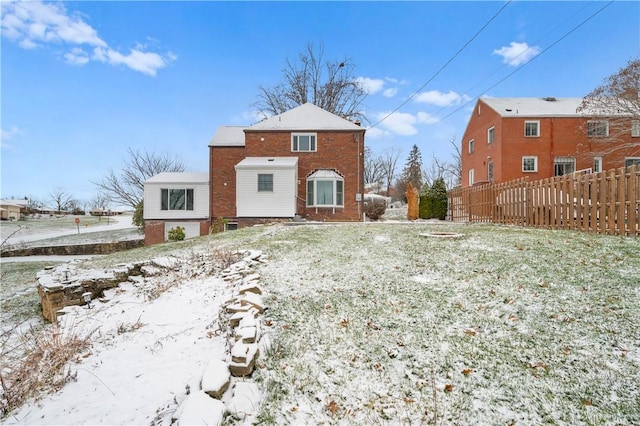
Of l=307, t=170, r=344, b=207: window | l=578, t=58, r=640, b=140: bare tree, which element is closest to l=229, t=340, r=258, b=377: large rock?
l=307, t=170, r=344, b=207: window

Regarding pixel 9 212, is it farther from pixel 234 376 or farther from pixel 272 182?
pixel 234 376

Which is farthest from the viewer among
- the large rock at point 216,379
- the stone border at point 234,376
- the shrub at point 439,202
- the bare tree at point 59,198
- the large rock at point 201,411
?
the bare tree at point 59,198

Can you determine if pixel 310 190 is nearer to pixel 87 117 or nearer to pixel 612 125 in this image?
pixel 87 117

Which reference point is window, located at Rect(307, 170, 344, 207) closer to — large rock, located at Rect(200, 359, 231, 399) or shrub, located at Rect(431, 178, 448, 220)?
shrub, located at Rect(431, 178, 448, 220)

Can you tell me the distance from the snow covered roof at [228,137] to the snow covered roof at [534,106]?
1961 cm

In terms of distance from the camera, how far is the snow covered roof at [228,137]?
2037 centimetres

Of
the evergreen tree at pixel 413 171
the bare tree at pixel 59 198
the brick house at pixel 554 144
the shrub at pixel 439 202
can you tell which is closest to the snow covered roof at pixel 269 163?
the shrub at pixel 439 202

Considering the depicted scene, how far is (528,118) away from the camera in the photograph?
23781 millimetres

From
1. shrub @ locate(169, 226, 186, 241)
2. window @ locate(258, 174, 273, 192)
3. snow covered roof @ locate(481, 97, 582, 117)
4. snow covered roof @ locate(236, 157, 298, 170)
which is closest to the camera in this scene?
shrub @ locate(169, 226, 186, 241)

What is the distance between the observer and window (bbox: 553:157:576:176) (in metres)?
23.8

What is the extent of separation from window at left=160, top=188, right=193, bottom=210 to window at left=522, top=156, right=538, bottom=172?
24.3 metres

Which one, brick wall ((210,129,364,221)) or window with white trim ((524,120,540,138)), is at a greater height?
window with white trim ((524,120,540,138))

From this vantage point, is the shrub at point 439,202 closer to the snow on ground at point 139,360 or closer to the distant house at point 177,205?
the distant house at point 177,205

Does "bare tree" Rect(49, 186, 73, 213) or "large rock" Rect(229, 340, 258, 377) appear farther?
"bare tree" Rect(49, 186, 73, 213)
